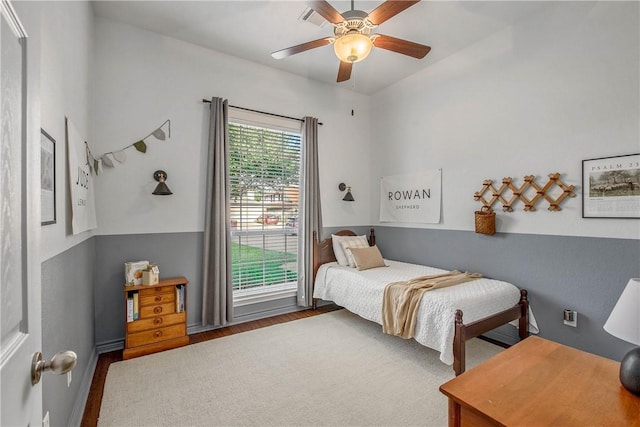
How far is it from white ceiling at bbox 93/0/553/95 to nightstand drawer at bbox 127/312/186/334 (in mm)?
2915

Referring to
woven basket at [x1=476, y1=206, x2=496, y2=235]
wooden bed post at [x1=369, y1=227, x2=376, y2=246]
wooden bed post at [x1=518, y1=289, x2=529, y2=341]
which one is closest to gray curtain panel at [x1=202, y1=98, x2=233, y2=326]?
wooden bed post at [x1=369, y1=227, x2=376, y2=246]

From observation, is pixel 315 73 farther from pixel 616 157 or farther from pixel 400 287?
pixel 616 157

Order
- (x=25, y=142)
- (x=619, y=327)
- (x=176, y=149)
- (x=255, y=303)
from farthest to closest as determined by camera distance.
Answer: (x=255, y=303) → (x=176, y=149) → (x=619, y=327) → (x=25, y=142)

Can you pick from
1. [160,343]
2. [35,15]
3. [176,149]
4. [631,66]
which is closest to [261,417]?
[160,343]

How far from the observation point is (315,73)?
4102 mm

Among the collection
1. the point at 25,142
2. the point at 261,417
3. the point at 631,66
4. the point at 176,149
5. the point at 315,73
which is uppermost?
the point at 315,73

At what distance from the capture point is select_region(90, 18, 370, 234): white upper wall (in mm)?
2967

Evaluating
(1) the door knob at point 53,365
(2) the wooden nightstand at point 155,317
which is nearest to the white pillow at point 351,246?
(2) the wooden nightstand at point 155,317

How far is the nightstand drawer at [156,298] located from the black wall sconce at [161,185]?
0.98 m

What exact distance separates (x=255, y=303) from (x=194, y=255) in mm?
979

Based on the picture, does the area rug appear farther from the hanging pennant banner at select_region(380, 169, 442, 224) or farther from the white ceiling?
the white ceiling

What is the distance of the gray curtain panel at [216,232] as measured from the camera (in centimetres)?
337

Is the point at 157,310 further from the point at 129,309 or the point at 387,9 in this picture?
the point at 387,9

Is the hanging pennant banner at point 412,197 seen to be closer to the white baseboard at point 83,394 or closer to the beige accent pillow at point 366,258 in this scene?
the beige accent pillow at point 366,258
